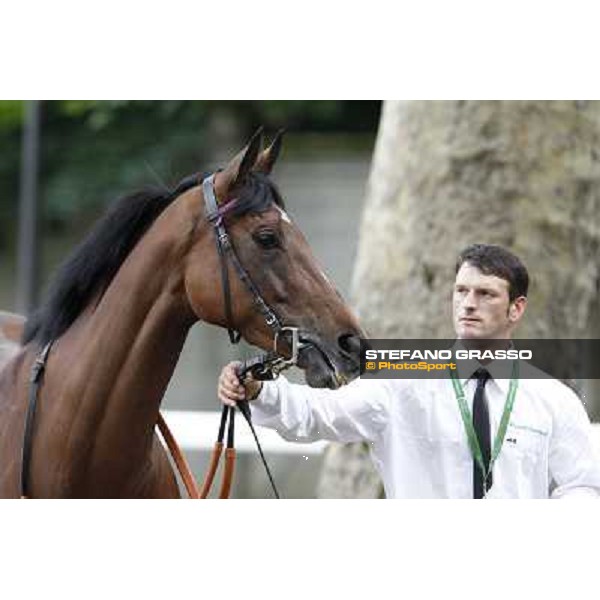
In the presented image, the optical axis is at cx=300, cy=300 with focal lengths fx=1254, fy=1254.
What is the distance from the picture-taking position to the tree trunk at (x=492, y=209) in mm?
5336

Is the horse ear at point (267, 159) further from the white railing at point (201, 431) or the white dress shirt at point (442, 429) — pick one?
the white railing at point (201, 431)

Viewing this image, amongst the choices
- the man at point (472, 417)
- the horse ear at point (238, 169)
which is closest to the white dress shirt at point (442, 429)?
the man at point (472, 417)

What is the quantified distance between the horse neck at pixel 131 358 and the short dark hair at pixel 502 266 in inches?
29.0

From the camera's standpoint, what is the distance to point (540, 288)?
530cm

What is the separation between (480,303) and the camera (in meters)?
3.13

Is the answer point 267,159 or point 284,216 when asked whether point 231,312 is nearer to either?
point 284,216

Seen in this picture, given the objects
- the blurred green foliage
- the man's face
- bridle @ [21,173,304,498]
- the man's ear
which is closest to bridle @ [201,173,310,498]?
bridle @ [21,173,304,498]

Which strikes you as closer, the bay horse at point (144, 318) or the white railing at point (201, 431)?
the bay horse at point (144, 318)

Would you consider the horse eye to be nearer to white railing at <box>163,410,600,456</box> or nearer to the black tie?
the black tie

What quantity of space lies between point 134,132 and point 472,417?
6.86 metres

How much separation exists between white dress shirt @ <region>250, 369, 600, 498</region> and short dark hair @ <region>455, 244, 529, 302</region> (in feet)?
0.80

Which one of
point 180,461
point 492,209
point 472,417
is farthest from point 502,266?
point 492,209

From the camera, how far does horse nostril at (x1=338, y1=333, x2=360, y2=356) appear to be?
3.05m

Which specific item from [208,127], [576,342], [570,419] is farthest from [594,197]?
[208,127]
